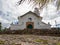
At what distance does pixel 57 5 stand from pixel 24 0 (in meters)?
0.57

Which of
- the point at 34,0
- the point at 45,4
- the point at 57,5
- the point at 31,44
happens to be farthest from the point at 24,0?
the point at 31,44

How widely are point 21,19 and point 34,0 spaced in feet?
88.7

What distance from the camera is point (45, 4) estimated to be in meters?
3.02

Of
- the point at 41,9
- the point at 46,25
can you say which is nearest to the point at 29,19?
the point at 46,25

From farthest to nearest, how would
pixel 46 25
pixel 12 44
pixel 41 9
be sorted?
pixel 46 25 < pixel 41 9 < pixel 12 44

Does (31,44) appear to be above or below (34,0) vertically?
below

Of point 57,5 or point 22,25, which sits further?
point 22,25

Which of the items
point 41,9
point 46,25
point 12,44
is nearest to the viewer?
point 12,44

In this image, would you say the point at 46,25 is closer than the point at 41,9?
No

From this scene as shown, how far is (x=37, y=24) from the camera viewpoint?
30.1m

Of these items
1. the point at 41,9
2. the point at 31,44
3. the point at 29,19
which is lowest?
the point at 31,44

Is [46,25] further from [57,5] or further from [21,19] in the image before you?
[57,5]

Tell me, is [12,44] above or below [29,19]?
below

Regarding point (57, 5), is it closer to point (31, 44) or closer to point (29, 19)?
point (31, 44)
